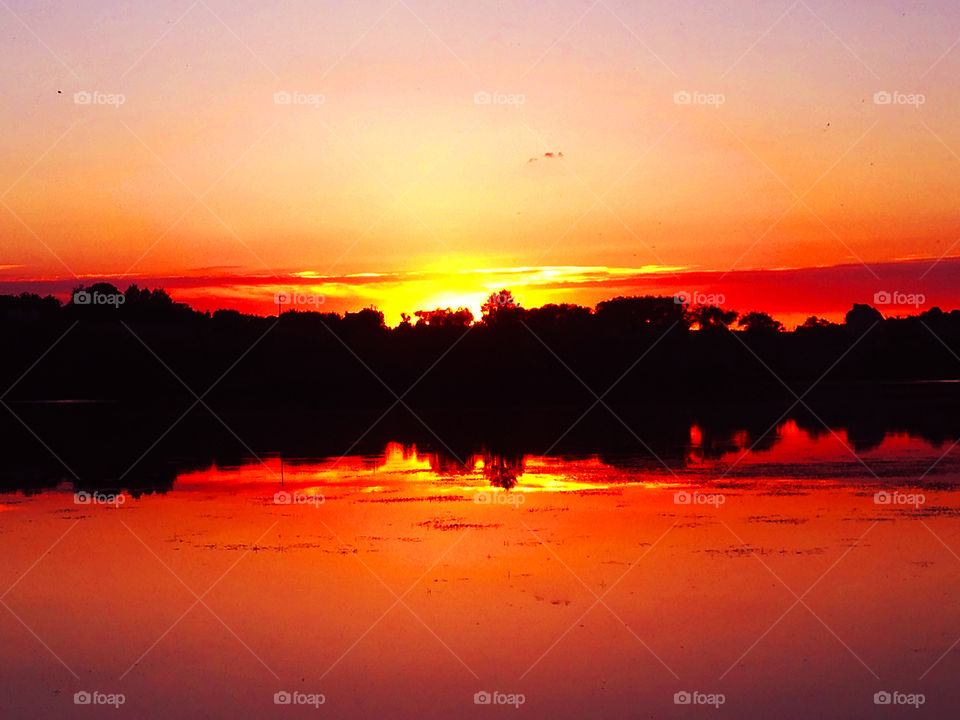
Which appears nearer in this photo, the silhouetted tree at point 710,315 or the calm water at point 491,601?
the calm water at point 491,601

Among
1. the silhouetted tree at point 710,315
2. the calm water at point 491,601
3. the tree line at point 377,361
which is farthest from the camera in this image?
the silhouetted tree at point 710,315

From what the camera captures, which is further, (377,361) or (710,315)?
(710,315)

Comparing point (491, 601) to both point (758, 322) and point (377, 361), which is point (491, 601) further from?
point (758, 322)

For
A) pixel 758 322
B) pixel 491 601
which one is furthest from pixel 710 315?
pixel 491 601

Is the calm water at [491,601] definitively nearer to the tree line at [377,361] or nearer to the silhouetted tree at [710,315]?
the tree line at [377,361]

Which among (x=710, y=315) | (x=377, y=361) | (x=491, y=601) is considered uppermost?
(x=710, y=315)

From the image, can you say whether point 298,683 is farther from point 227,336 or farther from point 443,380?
point 227,336

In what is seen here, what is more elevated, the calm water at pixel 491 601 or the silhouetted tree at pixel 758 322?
the silhouetted tree at pixel 758 322

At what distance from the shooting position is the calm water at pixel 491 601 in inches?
334

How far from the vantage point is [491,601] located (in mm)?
10891

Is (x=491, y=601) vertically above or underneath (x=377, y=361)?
underneath

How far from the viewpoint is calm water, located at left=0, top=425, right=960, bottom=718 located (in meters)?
8.48

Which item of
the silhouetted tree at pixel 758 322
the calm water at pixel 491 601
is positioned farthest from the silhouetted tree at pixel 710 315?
the calm water at pixel 491 601

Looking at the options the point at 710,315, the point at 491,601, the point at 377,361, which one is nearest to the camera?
the point at 491,601
